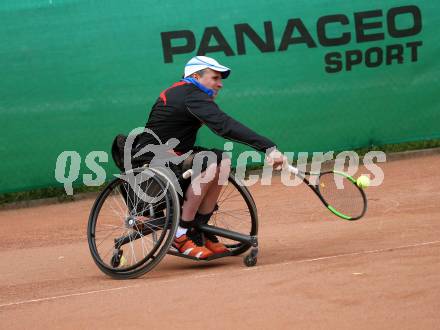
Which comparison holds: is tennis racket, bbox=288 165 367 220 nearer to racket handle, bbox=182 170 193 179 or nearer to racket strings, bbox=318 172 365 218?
racket strings, bbox=318 172 365 218

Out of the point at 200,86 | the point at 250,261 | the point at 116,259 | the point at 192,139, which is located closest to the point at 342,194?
the point at 250,261

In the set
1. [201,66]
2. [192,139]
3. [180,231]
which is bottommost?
[180,231]

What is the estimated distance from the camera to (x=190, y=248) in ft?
18.7

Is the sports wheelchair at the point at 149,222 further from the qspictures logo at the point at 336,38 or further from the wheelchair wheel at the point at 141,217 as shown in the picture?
the qspictures logo at the point at 336,38

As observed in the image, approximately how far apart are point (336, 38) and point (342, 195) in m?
3.59

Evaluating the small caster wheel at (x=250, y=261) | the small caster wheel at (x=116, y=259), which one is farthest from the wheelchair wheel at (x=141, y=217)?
the small caster wheel at (x=250, y=261)

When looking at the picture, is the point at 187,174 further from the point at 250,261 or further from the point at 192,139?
the point at 250,261

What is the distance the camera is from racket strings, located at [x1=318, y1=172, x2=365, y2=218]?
5660mm

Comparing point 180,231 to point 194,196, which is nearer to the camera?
point 194,196

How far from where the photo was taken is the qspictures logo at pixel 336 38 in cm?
869

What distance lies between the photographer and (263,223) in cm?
728

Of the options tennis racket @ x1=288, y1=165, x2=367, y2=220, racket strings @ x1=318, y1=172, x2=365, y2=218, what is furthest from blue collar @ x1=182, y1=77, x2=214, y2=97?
racket strings @ x1=318, y1=172, x2=365, y2=218

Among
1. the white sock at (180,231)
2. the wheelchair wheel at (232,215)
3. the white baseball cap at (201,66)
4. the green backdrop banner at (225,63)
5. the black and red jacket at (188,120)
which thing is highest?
the green backdrop banner at (225,63)

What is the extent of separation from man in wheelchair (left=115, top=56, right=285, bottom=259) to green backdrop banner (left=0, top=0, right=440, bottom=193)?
2966 mm
